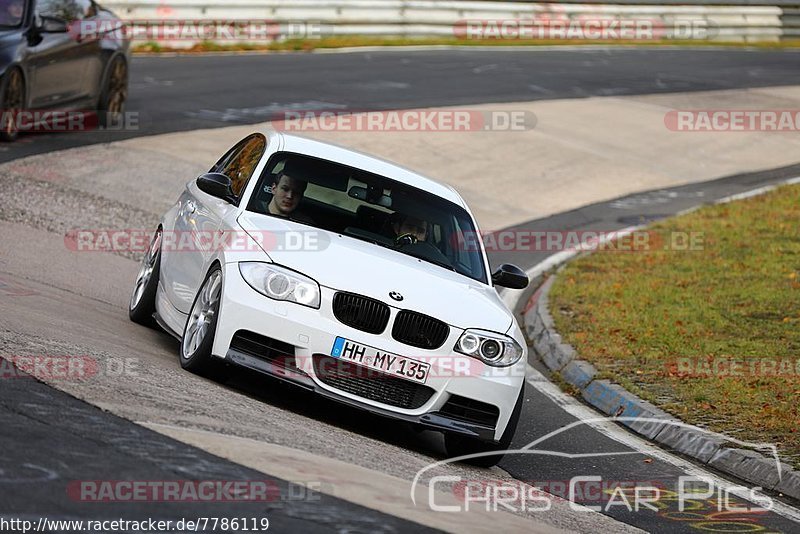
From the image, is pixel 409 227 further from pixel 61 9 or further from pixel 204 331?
pixel 61 9

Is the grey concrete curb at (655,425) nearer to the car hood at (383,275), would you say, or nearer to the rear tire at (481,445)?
→ the rear tire at (481,445)

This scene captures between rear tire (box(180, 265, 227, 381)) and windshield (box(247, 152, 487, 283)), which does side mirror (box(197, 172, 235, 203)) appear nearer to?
windshield (box(247, 152, 487, 283))

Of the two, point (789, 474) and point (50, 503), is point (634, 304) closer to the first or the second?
point (789, 474)

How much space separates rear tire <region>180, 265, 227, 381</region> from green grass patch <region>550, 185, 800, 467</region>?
349cm

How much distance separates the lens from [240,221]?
8.47m

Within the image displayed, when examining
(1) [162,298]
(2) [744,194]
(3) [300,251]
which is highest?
(3) [300,251]

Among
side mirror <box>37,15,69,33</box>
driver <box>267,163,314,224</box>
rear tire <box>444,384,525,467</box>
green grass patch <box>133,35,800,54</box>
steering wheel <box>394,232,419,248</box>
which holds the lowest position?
green grass patch <box>133,35,800,54</box>

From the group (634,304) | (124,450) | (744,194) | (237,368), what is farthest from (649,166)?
(124,450)

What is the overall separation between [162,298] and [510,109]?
52.0 ft

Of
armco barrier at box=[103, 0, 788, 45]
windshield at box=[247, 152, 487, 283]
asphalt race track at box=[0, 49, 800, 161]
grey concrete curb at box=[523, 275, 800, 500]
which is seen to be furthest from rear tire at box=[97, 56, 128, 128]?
windshield at box=[247, 152, 487, 283]

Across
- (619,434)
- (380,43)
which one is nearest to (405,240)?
(619,434)

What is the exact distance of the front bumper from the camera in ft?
25.0

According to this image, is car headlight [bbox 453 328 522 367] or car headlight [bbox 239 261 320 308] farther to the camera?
car headlight [bbox 453 328 522 367]

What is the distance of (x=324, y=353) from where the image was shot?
761 cm
